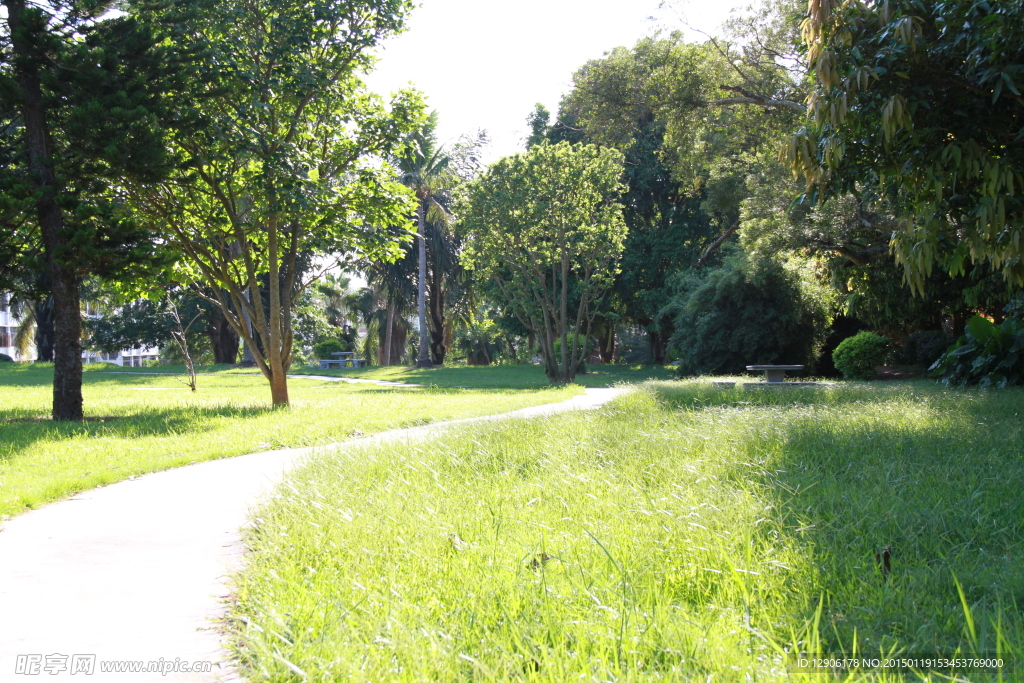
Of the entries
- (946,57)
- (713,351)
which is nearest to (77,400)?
(946,57)

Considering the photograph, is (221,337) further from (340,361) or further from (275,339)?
(275,339)

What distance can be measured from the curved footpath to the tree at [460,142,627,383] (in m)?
16.6

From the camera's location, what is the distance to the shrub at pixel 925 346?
19.8 metres

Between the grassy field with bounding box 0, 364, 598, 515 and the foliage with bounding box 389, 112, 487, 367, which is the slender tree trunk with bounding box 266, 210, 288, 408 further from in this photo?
the foliage with bounding box 389, 112, 487, 367

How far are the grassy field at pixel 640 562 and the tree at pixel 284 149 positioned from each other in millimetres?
8062

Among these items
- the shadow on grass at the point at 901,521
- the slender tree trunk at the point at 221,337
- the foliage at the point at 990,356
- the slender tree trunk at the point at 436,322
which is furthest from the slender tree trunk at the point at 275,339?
the slender tree trunk at the point at 221,337

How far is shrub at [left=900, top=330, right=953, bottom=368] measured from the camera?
19.8m

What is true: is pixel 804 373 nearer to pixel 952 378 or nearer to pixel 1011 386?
pixel 952 378

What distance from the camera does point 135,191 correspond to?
43.7 feet

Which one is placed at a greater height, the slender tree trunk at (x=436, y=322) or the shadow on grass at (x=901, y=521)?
the slender tree trunk at (x=436, y=322)

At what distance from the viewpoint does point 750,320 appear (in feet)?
77.2

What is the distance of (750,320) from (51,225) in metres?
18.9

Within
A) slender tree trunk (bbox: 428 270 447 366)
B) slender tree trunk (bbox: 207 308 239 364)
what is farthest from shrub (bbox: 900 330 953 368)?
slender tree trunk (bbox: 207 308 239 364)

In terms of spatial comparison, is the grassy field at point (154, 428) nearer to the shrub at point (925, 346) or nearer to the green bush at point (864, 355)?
the green bush at point (864, 355)
